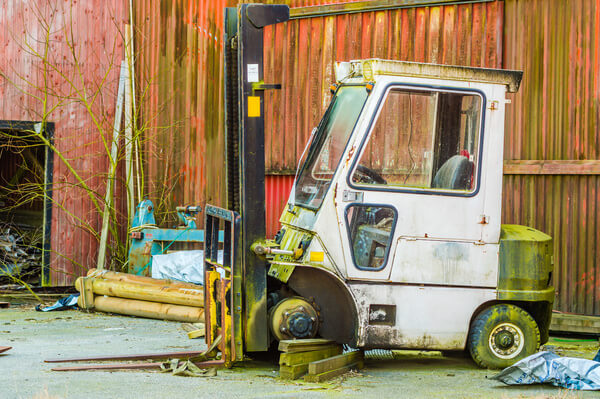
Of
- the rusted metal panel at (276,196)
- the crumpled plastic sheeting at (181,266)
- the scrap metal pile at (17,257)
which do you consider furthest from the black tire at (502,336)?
the scrap metal pile at (17,257)

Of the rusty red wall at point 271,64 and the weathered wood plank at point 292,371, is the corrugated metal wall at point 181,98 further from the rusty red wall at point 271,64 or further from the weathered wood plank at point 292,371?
the weathered wood plank at point 292,371

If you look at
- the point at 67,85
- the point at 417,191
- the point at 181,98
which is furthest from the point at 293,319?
the point at 67,85

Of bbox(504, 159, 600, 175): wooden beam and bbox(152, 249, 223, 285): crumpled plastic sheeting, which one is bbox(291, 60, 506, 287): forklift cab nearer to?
bbox(504, 159, 600, 175): wooden beam

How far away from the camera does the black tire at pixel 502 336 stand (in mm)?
6051

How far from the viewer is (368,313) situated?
19.2 feet

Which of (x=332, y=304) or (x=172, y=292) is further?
(x=172, y=292)

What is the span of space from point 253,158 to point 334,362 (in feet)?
5.61

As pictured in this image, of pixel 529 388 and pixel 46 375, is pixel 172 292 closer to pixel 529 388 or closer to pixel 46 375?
pixel 46 375

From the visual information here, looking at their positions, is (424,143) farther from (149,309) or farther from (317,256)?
(149,309)

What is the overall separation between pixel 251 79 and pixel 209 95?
574 centimetres

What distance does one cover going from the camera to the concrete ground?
204 inches

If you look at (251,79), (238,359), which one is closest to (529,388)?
(238,359)

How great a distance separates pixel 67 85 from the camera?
11914 mm

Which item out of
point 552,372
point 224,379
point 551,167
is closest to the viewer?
point 552,372
